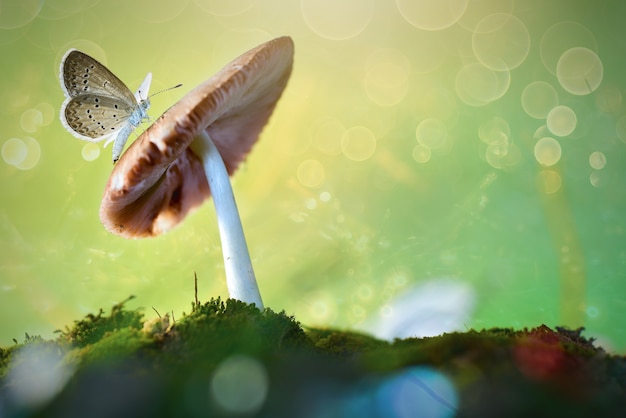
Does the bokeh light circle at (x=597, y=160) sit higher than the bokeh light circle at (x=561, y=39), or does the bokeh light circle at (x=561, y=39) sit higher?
the bokeh light circle at (x=561, y=39)

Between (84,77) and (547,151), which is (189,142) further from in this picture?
(547,151)

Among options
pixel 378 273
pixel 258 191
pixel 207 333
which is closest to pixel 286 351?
pixel 207 333

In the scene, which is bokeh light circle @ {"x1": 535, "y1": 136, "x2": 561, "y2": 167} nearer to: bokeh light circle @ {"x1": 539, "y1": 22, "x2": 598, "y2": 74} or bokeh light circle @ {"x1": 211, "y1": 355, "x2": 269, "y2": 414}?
bokeh light circle @ {"x1": 539, "y1": 22, "x2": 598, "y2": 74}

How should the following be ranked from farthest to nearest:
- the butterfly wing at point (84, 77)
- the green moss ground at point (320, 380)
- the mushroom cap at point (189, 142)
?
1. the butterfly wing at point (84, 77)
2. the mushroom cap at point (189, 142)
3. the green moss ground at point (320, 380)

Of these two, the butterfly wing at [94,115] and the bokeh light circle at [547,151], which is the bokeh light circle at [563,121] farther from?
the butterfly wing at [94,115]

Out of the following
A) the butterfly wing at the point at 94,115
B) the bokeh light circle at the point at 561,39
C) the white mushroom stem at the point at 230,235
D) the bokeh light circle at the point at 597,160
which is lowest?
the white mushroom stem at the point at 230,235

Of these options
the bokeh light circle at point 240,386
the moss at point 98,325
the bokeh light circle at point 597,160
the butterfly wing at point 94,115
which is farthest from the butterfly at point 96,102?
the bokeh light circle at point 597,160
